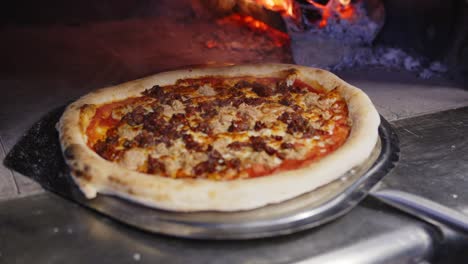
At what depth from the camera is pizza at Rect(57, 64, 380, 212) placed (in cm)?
212

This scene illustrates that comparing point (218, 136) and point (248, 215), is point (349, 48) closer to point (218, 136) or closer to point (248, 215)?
point (218, 136)

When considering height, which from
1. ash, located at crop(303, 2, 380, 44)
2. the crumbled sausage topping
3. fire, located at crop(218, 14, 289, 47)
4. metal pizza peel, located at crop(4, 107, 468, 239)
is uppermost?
the crumbled sausage topping

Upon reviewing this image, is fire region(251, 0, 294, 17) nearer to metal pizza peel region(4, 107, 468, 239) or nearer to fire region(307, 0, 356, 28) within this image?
fire region(307, 0, 356, 28)

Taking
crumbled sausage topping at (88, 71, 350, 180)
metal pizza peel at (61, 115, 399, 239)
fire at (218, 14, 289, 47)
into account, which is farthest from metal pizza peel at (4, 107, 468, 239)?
fire at (218, 14, 289, 47)

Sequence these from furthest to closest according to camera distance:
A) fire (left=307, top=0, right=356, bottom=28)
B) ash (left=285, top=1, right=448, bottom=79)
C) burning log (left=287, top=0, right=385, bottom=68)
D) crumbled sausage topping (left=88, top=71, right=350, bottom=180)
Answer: fire (left=307, top=0, right=356, bottom=28) < burning log (left=287, top=0, right=385, bottom=68) < ash (left=285, top=1, right=448, bottom=79) < crumbled sausage topping (left=88, top=71, right=350, bottom=180)

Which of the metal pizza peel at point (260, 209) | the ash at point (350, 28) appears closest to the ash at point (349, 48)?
the ash at point (350, 28)

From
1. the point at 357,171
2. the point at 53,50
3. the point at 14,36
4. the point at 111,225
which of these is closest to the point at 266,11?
the point at 53,50

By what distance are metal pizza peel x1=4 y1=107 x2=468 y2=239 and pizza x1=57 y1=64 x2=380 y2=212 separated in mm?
41

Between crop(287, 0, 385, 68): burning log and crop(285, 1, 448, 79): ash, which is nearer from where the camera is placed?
crop(285, 1, 448, 79): ash

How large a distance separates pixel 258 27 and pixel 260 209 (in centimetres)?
373

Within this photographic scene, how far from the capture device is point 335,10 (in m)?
5.05

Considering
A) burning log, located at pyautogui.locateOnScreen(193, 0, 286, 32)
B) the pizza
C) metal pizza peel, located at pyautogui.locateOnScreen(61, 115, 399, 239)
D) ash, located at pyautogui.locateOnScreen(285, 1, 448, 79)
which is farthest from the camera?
burning log, located at pyautogui.locateOnScreen(193, 0, 286, 32)

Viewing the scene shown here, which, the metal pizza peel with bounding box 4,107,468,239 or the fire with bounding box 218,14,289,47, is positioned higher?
the metal pizza peel with bounding box 4,107,468,239

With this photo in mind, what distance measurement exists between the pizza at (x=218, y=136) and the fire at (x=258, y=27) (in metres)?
1.81
